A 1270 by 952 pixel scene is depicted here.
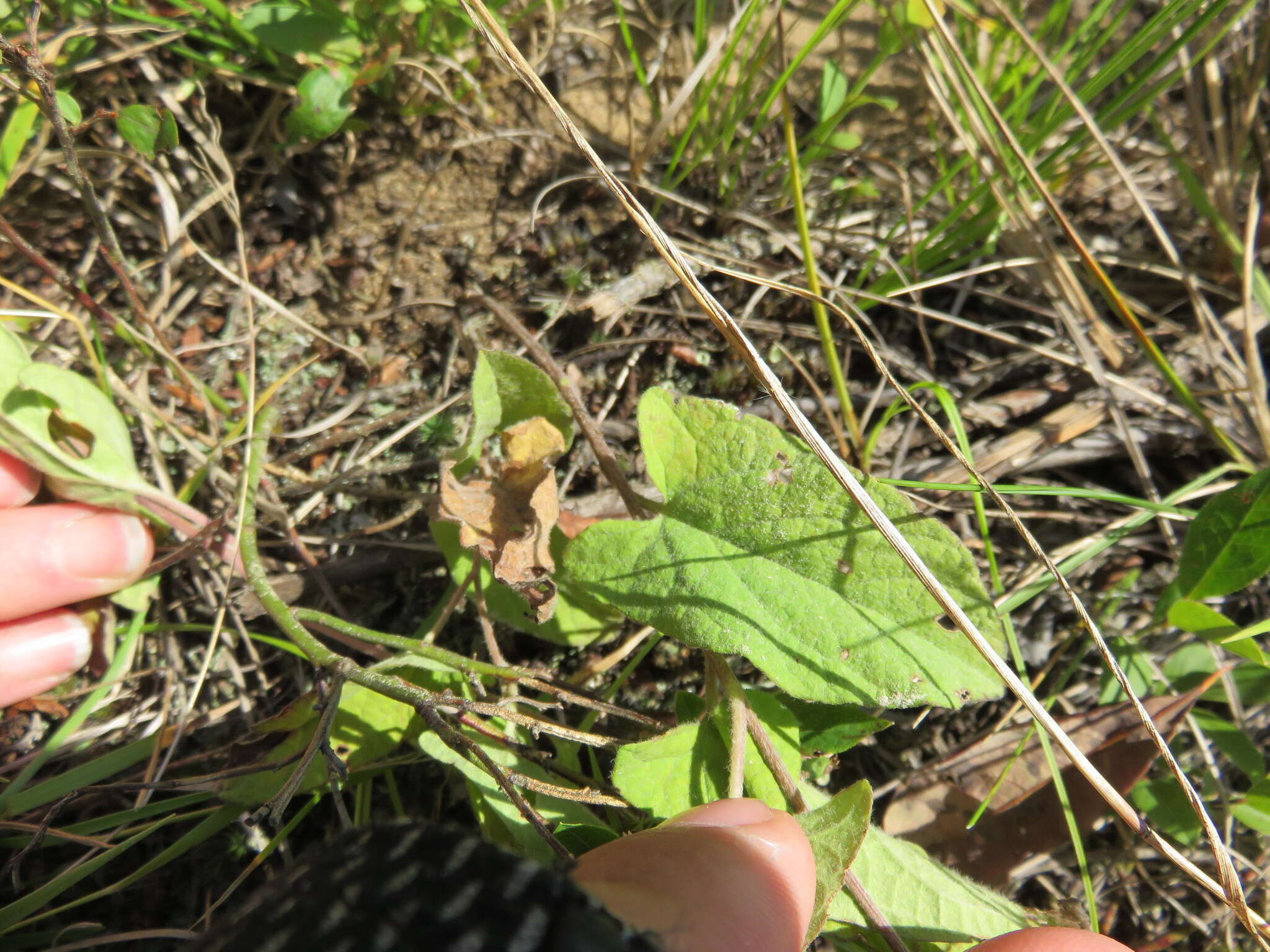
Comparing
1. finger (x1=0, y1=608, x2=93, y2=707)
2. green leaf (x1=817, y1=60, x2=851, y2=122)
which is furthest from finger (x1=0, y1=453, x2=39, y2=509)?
green leaf (x1=817, y1=60, x2=851, y2=122)

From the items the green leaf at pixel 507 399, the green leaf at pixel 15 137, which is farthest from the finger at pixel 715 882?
the green leaf at pixel 15 137

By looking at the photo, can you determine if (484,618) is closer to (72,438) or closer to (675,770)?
(675,770)

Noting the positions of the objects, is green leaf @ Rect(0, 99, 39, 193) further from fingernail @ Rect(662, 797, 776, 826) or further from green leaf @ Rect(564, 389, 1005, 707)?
fingernail @ Rect(662, 797, 776, 826)

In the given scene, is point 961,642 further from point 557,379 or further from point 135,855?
point 135,855

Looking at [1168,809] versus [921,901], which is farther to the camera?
[1168,809]

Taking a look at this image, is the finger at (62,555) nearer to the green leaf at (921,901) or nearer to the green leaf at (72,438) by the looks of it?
the green leaf at (72,438)

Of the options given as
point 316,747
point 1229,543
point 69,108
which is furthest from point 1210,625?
point 69,108

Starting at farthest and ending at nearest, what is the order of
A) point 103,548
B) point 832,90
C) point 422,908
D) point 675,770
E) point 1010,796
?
1. point 832,90
2. point 1010,796
3. point 103,548
4. point 675,770
5. point 422,908
